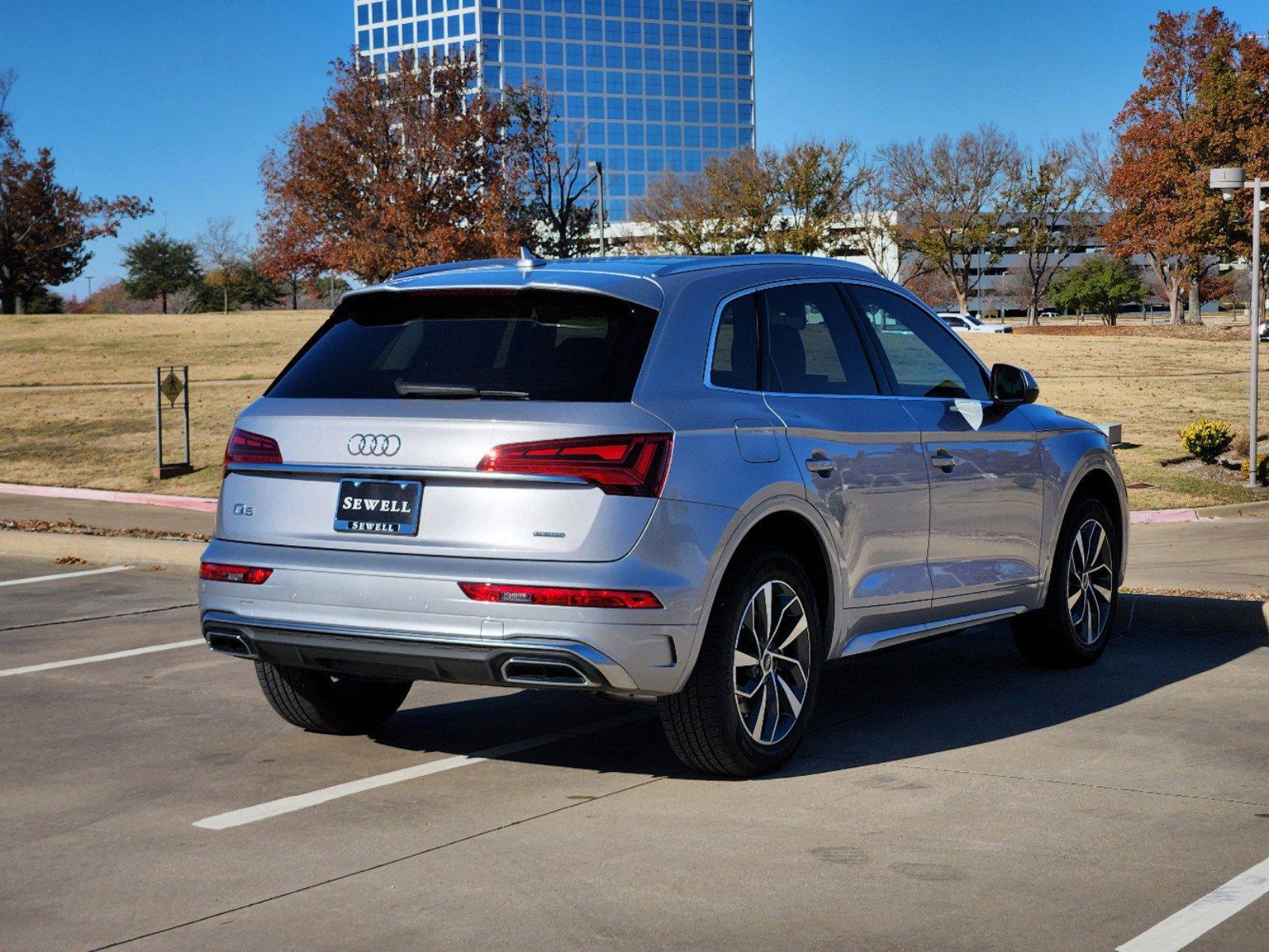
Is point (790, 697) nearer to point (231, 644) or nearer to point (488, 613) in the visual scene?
point (488, 613)

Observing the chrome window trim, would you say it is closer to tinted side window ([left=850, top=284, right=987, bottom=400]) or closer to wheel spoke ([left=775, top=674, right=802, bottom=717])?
tinted side window ([left=850, top=284, right=987, bottom=400])

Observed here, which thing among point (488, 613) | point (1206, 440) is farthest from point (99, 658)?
point (1206, 440)

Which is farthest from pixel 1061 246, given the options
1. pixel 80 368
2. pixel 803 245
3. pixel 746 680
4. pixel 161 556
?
pixel 746 680

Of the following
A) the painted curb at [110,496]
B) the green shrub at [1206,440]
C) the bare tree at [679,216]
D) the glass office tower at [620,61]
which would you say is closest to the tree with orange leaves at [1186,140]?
the bare tree at [679,216]

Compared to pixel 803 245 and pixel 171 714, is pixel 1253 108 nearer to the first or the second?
pixel 803 245

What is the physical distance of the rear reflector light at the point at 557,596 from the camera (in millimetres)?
5227

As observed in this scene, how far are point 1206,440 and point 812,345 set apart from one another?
52.2 feet

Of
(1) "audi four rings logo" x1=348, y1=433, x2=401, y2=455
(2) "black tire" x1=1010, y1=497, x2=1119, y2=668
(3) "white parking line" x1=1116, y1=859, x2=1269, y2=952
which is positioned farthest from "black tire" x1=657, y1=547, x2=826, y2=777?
(2) "black tire" x1=1010, y1=497, x2=1119, y2=668

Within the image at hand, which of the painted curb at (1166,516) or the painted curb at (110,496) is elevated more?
the painted curb at (110,496)

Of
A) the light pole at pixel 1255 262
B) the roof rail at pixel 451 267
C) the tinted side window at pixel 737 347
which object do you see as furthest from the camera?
the light pole at pixel 1255 262

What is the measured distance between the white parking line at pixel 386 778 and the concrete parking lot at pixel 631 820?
0.8 inches

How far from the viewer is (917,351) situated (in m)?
7.20

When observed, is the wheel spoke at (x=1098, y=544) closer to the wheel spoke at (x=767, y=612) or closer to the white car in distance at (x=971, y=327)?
the wheel spoke at (x=767, y=612)

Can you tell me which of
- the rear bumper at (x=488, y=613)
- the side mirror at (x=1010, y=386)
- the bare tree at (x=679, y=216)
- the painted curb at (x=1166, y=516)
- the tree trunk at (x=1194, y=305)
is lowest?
the painted curb at (x=1166, y=516)
